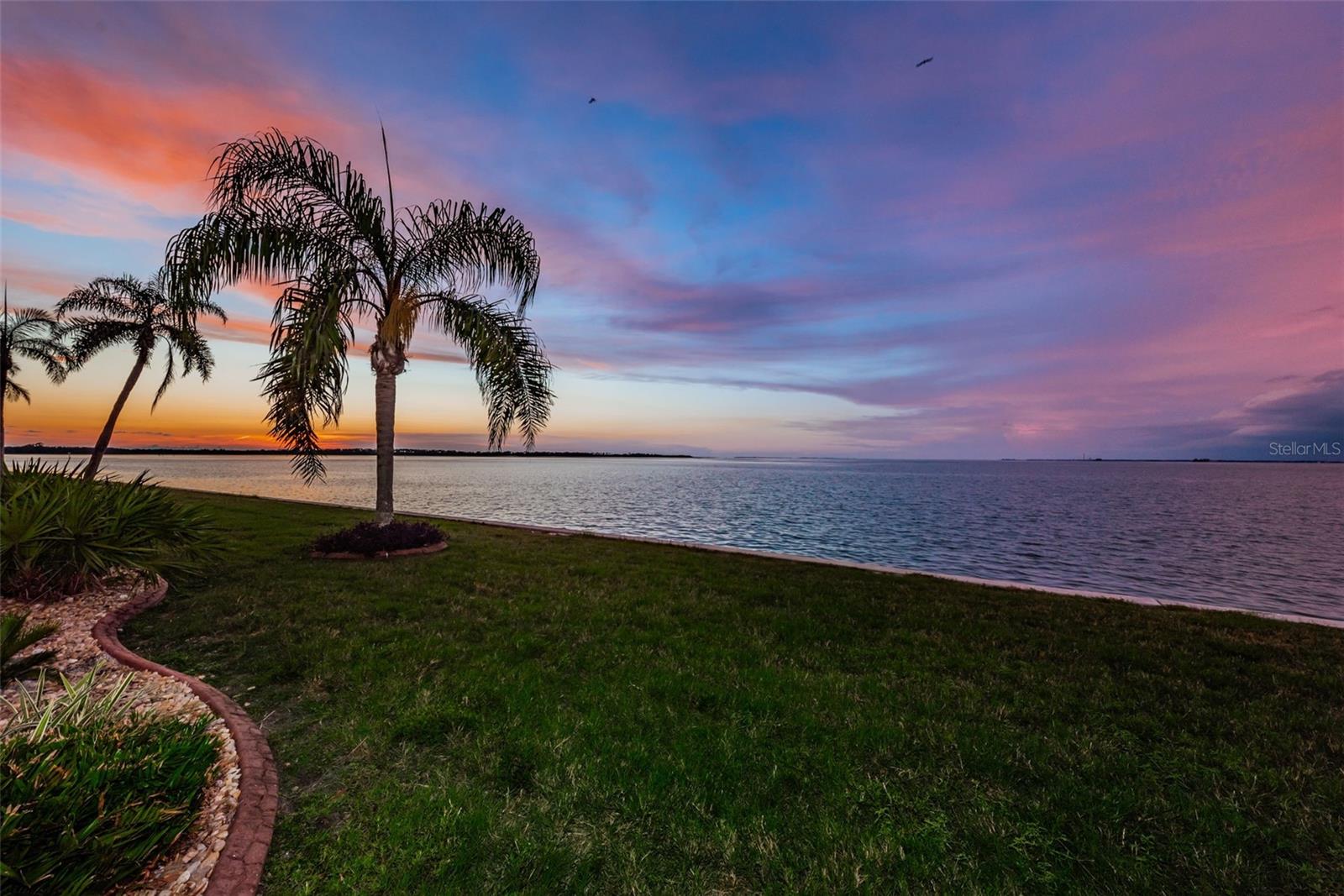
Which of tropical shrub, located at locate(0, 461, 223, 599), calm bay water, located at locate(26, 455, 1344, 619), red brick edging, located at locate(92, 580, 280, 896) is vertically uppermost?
tropical shrub, located at locate(0, 461, 223, 599)

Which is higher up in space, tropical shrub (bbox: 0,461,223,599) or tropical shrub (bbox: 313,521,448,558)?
tropical shrub (bbox: 0,461,223,599)

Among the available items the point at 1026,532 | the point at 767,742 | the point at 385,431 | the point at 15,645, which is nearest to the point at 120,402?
the point at 385,431

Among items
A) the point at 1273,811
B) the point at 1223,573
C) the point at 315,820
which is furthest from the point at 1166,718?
the point at 1223,573

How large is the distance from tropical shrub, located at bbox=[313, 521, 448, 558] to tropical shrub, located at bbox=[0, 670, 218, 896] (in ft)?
29.8

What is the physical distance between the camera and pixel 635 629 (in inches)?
317

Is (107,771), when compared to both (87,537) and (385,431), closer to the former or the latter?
(87,537)

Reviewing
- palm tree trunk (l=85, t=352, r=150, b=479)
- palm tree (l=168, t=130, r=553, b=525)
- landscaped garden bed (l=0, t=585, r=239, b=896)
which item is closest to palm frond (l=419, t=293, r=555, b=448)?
palm tree (l=168, t=130, r=553, b=525)

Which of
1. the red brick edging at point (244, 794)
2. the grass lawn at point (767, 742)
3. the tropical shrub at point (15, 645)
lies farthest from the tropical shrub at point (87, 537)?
the tropical shrub at point (15, 645)

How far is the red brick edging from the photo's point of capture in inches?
123

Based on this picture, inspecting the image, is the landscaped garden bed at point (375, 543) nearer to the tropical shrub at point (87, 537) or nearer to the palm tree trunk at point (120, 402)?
the tropical shrub at point (87, 537)

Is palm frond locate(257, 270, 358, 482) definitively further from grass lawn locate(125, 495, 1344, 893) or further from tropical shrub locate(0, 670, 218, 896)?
tropical shrub locate(0, 670, 218, 896)

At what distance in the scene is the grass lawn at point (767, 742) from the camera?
11.5 feet

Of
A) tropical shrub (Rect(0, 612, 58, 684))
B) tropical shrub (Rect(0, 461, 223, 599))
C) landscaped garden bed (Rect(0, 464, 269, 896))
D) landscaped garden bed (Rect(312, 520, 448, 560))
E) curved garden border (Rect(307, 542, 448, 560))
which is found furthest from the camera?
landscaped garden bed (Rect(312, 520, 448, 560))

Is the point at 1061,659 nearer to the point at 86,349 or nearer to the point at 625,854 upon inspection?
the point at 625,854
